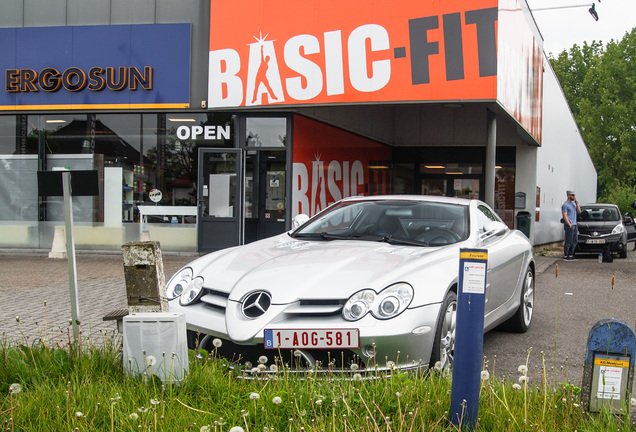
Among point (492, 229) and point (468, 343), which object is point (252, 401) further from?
point (492, 229)

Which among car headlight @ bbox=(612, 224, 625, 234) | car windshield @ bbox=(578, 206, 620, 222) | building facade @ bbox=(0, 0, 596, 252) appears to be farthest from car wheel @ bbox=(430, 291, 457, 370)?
car windshield @ bbox=(578, 206, 620, 222)

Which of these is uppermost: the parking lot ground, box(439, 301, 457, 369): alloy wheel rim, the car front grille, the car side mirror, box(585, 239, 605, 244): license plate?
the car side mirror

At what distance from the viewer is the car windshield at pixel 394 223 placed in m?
5.20

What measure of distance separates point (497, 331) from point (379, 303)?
2.87 meters

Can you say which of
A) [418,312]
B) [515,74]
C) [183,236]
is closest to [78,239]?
[183,236]

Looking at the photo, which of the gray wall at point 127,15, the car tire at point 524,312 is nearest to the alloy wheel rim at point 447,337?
the car tire at point 524,312

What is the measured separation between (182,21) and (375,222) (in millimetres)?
10309

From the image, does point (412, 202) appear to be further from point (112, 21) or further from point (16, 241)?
point (16, 241)

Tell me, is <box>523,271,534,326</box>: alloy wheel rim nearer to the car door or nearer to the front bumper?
the car door

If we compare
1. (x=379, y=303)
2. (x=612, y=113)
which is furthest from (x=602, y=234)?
(x=612, y=113)

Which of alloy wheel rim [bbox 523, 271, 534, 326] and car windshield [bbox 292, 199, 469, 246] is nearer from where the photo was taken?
car windshield [bbox 292, 199, 469, 246]

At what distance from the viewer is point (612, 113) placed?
49406mm

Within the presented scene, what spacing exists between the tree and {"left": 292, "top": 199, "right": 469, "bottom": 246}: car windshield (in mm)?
46612

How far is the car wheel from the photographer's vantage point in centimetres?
397
